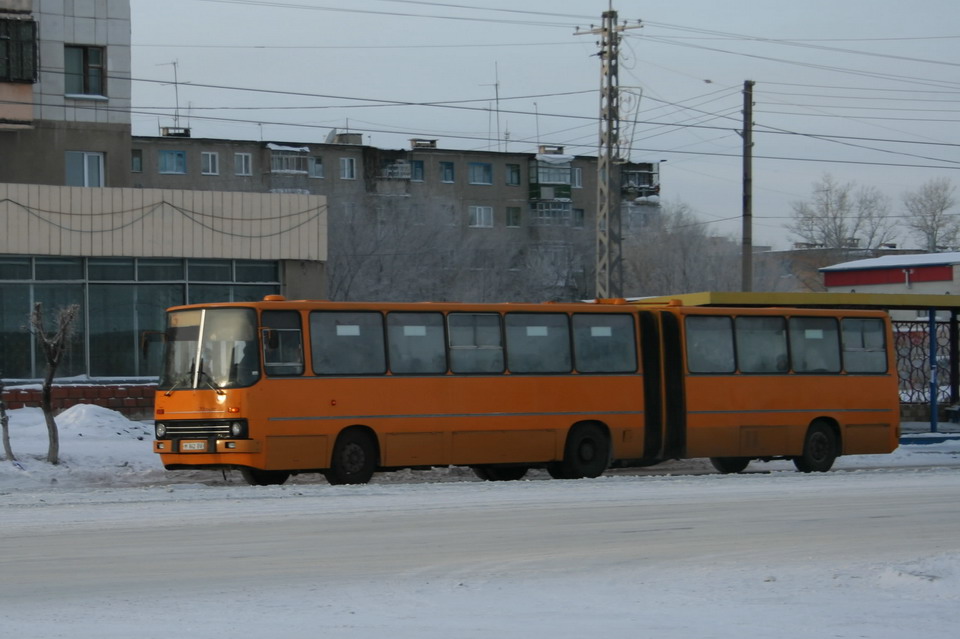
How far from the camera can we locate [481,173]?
317 ft

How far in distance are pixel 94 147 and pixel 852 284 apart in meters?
54.1

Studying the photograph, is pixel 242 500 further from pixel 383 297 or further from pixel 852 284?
pixel 852 284

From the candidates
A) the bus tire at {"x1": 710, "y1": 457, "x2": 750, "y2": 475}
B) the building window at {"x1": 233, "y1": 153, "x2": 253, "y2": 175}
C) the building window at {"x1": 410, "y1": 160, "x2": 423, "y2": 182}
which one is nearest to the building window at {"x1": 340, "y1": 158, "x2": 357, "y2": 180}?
the building window at {"x1": 410, "y1": 160, "x2": 423, "y2": 182}

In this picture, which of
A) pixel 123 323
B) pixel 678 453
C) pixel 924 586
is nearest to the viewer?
pixel 924 586

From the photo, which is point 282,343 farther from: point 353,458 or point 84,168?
point 84,168

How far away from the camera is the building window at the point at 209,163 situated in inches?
3415

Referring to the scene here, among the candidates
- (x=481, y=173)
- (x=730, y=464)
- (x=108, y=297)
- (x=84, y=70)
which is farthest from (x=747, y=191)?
(x=481, y=173)

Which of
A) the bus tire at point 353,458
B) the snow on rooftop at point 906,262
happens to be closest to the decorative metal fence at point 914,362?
the bus tire at point 353,458

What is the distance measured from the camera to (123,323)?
1344 inches

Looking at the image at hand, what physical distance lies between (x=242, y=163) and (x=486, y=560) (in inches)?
3099

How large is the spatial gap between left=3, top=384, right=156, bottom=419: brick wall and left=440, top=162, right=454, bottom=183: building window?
64.3m

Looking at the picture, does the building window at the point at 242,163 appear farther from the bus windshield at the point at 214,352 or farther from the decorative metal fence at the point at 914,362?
the bus windshield at the point at 214,352

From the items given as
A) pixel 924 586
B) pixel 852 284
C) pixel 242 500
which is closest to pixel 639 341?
pixel 242 500

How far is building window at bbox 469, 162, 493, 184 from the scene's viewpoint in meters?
96.4
